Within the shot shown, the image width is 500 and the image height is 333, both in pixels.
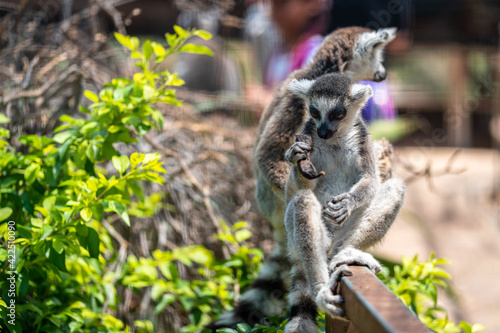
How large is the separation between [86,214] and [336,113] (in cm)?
100

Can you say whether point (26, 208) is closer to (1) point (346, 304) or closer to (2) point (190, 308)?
(2) point (190, 308)

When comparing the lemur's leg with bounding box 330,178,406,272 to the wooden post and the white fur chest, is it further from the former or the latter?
the wooden post

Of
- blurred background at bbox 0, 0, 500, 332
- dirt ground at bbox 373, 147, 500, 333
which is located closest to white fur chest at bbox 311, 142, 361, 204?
blurred background at bbox 0, 0, 500, 332

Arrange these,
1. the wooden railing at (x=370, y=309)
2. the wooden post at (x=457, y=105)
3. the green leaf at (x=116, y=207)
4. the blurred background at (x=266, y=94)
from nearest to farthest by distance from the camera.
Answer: the wooden railing at (x=370, y=309)
the green leaf at (x=116, y=207)
the blurred background at (x=266, y=94)
the wooden post at (x=457, y=105)

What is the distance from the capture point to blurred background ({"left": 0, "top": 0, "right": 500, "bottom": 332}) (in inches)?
133

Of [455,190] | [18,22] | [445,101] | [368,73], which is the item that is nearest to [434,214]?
[455,190]

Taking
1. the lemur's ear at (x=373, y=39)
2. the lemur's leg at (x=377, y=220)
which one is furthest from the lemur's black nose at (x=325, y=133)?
the lemur's ear at (x=373, y=39)

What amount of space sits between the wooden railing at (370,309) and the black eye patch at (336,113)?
0.54 meters

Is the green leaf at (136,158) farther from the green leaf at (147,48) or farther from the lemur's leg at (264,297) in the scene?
the lemur's leg at (264,297)

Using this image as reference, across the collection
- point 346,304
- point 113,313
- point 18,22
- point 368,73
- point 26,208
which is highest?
point 18,22

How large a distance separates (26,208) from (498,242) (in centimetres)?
580

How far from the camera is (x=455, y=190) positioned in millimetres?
7230

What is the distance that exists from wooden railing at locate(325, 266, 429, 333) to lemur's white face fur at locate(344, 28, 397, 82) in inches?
47.6

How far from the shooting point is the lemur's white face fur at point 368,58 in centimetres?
261
